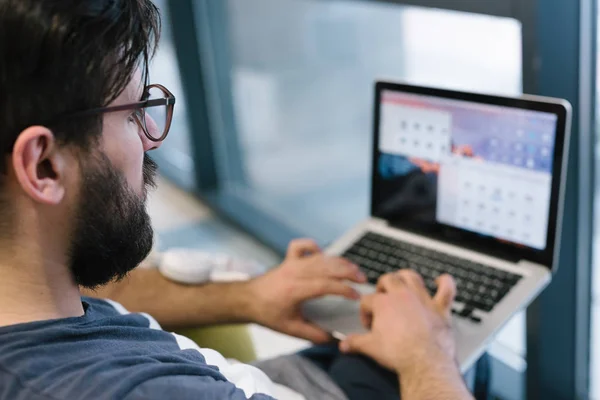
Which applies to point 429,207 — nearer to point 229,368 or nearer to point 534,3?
point 534,3

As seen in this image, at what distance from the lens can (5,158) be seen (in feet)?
2.68

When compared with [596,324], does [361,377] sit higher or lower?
higher

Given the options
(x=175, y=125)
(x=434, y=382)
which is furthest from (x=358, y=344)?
(x=175, y=125)

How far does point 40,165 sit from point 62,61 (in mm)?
115

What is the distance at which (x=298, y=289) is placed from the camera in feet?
4.48

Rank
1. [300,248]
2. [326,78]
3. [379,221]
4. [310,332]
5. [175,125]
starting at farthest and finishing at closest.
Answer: [175,125], [326,78], [379,221], [300,248], [310,332]

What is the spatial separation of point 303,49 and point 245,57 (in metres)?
0.36

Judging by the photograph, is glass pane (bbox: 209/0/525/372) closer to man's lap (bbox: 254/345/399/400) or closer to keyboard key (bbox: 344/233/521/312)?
keyboard key (bbox: 344/233/521/312)

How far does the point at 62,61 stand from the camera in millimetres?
795

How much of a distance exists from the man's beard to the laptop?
48cm

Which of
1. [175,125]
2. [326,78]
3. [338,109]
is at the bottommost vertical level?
[175,125]

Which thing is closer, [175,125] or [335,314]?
[335,314]

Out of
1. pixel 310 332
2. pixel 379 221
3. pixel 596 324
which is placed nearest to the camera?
pixel 310 332

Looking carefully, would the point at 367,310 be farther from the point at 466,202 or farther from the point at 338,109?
the point at 338,109
